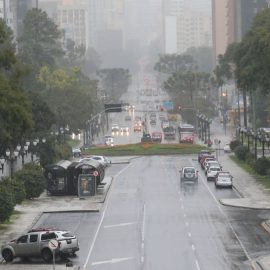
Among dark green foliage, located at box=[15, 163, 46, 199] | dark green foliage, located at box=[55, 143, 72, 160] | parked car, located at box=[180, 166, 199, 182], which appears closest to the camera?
dark green foliage, located at box=[15, 163, 46, 199]

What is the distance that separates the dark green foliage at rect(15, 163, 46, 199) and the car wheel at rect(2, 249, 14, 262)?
27587mm

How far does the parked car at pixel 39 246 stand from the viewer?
51.4 metres

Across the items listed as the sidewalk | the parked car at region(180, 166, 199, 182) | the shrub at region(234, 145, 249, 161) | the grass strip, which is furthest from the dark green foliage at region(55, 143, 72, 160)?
the parked car at region(180, 166, 199, 182)

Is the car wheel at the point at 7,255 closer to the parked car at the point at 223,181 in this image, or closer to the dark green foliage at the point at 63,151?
the parked car at the point at 223,181

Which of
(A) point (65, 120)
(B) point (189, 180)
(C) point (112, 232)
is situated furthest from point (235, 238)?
(A) point (65, 120)

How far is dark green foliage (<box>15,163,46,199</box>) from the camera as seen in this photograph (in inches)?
3157

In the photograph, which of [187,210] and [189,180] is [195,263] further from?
[189,180]

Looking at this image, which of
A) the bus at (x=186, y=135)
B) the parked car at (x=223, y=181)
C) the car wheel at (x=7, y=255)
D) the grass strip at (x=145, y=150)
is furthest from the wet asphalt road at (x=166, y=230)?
the bus at (x=186, y=135)

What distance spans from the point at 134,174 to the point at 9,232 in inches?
1723

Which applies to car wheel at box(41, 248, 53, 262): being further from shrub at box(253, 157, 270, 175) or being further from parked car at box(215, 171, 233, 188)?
shrub at box(253, 157, 270, 175)

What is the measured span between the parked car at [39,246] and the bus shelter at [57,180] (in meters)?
31.2

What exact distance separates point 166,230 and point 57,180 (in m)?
23.9

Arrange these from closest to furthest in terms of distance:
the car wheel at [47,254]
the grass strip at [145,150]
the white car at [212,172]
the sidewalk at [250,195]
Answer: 1. the sidewalk at [250,195]
2. the car wheel at [47,254]
3. the white car at [212,172]
4. the grass strip at [145,150]

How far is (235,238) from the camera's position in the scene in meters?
57.2
